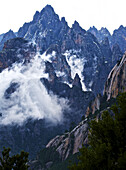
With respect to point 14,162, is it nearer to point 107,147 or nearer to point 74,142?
point 107,147

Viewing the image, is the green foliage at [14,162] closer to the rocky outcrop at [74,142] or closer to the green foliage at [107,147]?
the green foliage at [107,147]

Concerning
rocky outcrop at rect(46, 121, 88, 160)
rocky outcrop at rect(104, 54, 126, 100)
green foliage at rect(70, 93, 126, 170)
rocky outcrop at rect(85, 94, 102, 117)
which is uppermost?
rocky outcrop at rect(104, 54, 126, 100)

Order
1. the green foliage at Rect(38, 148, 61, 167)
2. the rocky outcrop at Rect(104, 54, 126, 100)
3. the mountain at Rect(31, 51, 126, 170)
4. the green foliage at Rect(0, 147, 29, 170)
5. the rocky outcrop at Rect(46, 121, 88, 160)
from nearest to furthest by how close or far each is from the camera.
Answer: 1. the green foliage at Rect(0, 147, 29, 170)
2. the rocky outcrop at Rect(104, 54, 126, 100)
3. the mountain at Rect(31, 51, 126, 170)
4. the rocky outcrop at Rect(46, 121, 88, 160)
5. the green foliage at Rect(38, 148, 61, 167)

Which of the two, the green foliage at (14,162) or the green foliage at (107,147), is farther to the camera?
the green foliage at (14,162)

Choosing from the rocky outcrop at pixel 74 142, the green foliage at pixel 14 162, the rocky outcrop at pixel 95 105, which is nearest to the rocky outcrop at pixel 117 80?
the rocky outcrop at pixel 95 105

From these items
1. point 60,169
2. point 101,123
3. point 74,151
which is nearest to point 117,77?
point 74,151

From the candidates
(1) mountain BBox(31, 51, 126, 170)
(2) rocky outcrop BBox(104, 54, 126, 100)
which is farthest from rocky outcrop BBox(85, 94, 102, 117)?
(2) rocky outcrop BBox(104, 54, 126, 100)

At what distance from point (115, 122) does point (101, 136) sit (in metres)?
1.96

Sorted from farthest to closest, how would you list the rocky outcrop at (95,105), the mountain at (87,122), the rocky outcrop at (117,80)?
the rocky outcrop at (95,105), the mountain at (87,122), the rocky outcrop at (117,80)

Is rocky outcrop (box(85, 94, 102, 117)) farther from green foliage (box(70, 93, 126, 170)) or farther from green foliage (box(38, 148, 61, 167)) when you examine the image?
green foliage (box(70, 93, 126, 170))


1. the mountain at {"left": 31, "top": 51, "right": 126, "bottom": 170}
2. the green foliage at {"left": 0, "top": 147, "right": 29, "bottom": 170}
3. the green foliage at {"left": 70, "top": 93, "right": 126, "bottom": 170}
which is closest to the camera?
the green foliage at {"left": 70, "top": 93, "right": 126, "bottom": 170}

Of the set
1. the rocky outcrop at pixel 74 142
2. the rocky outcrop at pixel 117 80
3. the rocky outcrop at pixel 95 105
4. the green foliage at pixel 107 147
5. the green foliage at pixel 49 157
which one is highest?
the rocky outcrop at pixel 117 80

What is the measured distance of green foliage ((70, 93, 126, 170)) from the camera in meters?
14.4

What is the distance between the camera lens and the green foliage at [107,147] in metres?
14.4
